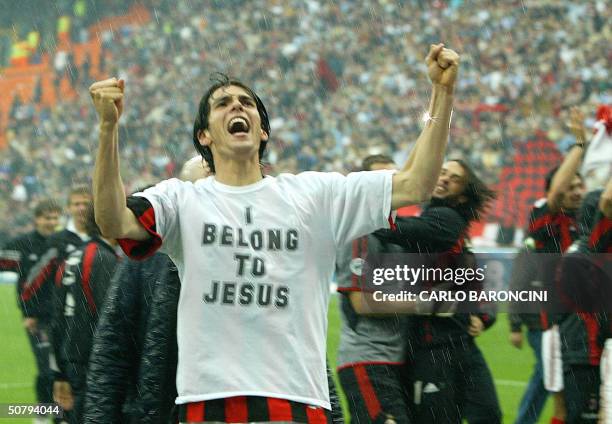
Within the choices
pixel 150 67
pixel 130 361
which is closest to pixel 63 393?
pixel 130 361

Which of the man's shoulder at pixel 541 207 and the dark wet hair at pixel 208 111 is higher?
the dark wet hair at pixel 208 111

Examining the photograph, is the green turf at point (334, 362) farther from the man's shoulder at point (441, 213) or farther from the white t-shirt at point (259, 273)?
the white t-shirt at point (259, 273)

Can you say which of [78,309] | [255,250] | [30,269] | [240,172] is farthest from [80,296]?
[255,250]

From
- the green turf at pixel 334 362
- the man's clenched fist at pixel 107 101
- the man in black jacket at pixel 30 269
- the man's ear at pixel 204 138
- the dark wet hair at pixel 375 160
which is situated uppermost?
the man's clenched fist at pixel 107 101

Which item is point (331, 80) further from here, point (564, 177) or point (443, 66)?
point (443, 66)

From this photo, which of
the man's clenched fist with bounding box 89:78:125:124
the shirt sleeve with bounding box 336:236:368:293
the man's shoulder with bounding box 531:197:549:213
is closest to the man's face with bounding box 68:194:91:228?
the shirt sleeve with bounding box 336:236:368:293

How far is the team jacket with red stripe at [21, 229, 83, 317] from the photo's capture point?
6.97m

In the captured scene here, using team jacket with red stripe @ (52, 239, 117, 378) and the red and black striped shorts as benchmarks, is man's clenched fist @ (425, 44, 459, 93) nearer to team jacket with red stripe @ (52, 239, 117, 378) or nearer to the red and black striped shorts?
the red and black striped shorts

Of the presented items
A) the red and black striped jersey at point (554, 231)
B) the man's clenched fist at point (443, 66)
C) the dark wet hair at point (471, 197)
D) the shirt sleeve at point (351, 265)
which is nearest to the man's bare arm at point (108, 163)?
the man's clenched fist at point (443, 66)

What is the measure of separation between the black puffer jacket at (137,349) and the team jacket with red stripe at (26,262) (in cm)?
370

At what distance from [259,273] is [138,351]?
2.77 ft

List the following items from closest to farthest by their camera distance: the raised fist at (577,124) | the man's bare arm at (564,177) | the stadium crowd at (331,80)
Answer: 1. the raised fist at (577,124)
2. the man's bare arm at (564,177)
3. the stadium crowd at (331,80)

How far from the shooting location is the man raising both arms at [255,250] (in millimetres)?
2936

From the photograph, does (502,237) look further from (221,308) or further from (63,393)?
(221,308)
